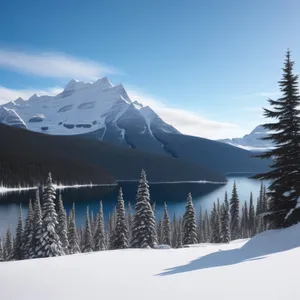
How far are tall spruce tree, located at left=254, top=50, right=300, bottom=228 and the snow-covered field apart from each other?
6538 millimetres

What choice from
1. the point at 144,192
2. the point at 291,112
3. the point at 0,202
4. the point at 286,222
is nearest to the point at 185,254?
the point at 286,222

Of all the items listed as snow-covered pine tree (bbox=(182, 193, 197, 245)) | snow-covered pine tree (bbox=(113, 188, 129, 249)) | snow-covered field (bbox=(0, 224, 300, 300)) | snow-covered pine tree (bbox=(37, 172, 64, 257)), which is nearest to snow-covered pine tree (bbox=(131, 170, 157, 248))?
snow-covered pine tree (bbox=(113, 188, 129, 249))

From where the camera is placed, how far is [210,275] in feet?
30.9

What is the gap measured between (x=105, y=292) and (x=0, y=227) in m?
101

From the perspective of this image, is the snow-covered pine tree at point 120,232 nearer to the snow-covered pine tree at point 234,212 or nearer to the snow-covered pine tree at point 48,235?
the snow-covered pine tree at point 48,235

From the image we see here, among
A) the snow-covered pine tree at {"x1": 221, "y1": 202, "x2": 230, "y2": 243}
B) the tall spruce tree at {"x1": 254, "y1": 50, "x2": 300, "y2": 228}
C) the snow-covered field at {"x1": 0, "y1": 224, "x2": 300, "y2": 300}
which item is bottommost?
the snow-covered pine tree at {"x1": 221, "y1": 202, "x2": 230, "y2": 243}

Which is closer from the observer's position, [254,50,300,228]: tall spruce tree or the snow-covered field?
the snow-covered field

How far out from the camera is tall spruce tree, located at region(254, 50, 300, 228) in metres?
19.7

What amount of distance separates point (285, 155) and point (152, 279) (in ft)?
48.0

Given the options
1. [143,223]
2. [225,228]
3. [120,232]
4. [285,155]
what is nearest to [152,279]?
[285,155]

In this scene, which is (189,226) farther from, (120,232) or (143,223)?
(120,232)

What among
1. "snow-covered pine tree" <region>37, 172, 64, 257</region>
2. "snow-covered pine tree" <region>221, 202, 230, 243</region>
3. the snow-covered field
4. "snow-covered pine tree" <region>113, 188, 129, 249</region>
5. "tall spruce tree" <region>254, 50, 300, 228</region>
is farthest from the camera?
"snow-covered pine tree" <region>221, 202, 230, 243</region>

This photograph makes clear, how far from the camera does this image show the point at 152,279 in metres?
9.62

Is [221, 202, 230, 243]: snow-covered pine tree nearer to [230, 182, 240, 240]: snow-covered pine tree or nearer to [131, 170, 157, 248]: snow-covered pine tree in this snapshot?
[230, 182, 240, 240]: snow-covered pine tree
